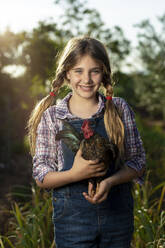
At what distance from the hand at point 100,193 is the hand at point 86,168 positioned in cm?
5

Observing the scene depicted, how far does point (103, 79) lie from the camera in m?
2.29

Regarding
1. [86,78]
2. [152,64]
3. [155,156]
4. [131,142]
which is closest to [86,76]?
[86,78]

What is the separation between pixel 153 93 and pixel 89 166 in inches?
960

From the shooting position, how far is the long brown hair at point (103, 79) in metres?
2.03

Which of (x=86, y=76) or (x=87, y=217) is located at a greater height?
(x=86, y=76)

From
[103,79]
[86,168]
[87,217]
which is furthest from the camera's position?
[103,79]

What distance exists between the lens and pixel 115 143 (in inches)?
78.3

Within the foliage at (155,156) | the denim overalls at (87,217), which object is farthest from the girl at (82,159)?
the foliage at (155,156)

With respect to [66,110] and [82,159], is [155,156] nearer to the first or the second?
[66,110]

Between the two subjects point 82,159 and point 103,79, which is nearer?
point 82,159

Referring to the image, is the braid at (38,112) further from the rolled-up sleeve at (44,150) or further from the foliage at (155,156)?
the foliage at (155,156)

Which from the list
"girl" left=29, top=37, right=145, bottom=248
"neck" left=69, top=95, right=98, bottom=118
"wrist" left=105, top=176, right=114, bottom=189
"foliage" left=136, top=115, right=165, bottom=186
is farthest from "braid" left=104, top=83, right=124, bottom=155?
"foliage" left=136, top=115, right=165, bottom=186

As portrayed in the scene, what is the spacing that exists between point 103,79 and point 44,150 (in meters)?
0.62

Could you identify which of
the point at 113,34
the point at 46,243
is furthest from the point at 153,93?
the point at 46,243
